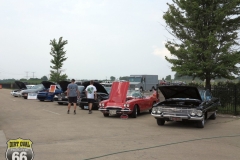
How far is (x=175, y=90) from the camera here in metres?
12.5

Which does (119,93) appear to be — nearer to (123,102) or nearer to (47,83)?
(123,102)

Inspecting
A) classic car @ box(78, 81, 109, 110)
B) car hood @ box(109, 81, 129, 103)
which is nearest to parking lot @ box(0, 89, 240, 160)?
car hood @ box(109, 81, 129, 103)

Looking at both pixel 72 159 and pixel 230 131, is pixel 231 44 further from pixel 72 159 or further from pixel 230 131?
pixel 72 159

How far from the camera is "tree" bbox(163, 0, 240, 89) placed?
16.6 m

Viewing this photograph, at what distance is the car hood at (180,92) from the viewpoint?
12073mm

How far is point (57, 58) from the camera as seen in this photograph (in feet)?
139

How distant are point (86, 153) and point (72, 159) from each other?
630 mm

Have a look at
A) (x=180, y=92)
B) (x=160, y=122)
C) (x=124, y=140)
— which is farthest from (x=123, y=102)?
(x=124, y=140)

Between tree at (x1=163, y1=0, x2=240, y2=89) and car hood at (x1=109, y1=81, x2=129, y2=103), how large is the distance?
4.02 metres

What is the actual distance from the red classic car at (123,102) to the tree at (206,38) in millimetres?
Result: 3253

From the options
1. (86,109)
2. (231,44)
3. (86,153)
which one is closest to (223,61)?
(231,44)

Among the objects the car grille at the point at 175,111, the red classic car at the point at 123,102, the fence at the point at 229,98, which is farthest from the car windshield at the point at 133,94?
the car grille at the point at 175,111

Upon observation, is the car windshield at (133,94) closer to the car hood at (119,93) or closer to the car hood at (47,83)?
the car hood at (119,93)

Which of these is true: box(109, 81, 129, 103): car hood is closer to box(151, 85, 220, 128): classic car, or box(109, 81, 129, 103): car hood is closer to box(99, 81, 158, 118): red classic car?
box(99, 81, 158, 118): red classic car
